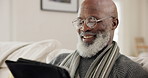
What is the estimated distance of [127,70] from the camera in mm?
971

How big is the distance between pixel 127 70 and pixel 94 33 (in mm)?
215

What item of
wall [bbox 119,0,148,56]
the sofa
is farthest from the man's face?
wall [bbox 119,0,148,56]

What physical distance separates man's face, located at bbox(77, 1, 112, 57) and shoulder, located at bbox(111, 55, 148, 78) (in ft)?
0.40

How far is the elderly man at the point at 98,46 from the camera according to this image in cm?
100

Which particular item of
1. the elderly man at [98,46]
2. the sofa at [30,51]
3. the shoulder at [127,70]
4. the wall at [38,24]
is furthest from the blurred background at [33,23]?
the shoulder at [127,70]

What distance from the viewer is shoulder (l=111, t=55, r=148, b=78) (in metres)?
0.96

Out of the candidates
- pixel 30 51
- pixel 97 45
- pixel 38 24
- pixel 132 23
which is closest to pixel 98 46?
pixel 97 45

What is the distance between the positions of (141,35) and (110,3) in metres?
5.71

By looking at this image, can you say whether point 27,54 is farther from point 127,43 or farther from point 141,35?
point 141,35

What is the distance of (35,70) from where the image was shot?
883 mm

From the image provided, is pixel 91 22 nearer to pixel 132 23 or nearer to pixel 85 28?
pixel 85 28

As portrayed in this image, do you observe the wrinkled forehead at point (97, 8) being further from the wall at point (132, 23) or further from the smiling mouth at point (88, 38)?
the wall at point (132, 23)

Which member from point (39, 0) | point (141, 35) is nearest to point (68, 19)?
point (39, 0)

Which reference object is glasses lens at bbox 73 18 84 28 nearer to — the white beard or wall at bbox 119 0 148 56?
the white beard
